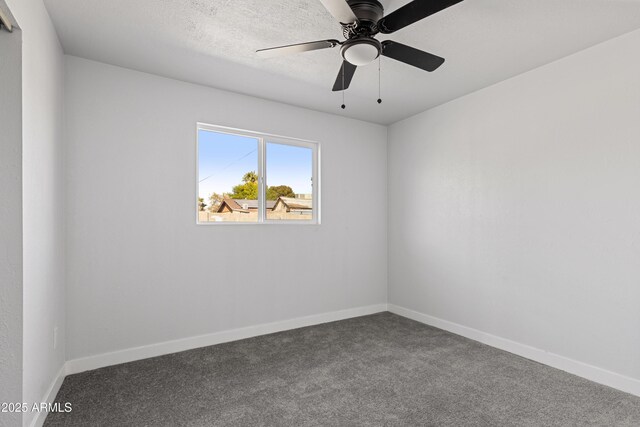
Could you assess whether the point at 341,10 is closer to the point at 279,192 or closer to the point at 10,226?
the point at 10,226

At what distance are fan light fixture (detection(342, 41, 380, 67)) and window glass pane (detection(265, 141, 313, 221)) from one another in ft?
6.16

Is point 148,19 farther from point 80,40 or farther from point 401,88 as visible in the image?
point 401,88

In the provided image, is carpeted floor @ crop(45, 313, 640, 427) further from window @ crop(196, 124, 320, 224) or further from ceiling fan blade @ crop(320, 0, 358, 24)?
ceiling fan blade @ crop(320, 0, 358, 24)

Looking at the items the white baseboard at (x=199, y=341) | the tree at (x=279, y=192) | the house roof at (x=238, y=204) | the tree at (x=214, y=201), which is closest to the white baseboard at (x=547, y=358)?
the white baseboard at (x=199, y=341)

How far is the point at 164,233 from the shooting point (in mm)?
3053

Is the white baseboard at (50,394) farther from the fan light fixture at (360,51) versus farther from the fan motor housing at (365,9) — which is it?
the fan motor housing at (365,9)

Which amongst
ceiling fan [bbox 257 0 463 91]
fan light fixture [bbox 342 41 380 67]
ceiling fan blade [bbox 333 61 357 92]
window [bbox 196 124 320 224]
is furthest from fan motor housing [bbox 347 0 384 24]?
window [bbox 196 124 320 224]

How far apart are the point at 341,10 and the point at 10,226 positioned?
189 cm

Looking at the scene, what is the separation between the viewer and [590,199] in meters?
2.57

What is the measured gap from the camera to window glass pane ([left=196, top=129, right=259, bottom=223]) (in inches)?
133

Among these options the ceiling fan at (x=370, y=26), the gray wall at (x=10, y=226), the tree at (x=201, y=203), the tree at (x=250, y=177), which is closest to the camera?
the gray wall at (x=10, y=226)

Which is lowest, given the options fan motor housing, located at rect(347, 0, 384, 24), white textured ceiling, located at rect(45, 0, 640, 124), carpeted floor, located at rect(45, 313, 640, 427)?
carpeted floor, located at rect(45, 313, 640, 427)

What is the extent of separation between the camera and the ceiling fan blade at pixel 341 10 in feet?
5.44

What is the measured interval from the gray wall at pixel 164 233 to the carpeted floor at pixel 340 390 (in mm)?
371
